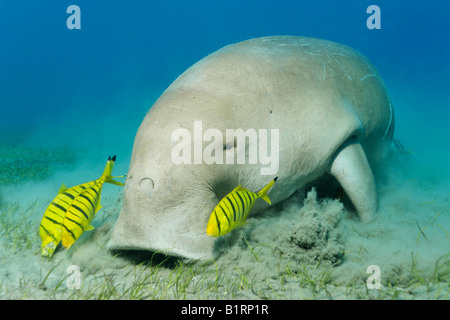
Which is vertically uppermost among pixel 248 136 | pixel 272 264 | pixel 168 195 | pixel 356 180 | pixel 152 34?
pixel 152 34

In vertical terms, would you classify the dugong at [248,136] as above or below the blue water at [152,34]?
below

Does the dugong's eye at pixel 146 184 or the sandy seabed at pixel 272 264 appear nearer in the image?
the sandy seabed at pixel 272 264

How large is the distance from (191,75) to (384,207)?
294cm

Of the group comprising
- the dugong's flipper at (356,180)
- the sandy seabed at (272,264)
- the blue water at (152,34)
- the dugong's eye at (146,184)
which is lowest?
the sandy seabed at (272,264)

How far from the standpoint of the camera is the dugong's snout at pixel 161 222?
7.20 ft

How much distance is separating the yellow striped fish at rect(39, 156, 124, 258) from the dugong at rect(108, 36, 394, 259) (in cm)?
32

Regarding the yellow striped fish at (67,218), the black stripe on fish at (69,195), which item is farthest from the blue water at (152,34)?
the yellow striped fish at (67,218)

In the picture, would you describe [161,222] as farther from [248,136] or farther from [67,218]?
[248,136]

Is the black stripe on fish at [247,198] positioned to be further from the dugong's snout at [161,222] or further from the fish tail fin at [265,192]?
the dugong's snout at [161,222]

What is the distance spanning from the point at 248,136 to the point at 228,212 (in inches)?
33.0

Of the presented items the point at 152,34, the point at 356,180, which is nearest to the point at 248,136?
the point at 356,180

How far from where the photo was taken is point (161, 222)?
2.21 metres

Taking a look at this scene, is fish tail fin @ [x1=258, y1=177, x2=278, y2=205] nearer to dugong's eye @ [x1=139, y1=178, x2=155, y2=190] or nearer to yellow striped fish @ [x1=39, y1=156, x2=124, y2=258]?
dugong's eye @ [x1=139, y1=178, x2=155, y2=190]

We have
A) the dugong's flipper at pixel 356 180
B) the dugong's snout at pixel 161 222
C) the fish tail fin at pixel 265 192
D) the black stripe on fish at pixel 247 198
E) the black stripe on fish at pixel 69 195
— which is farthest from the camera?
the dugong's flipper at pixel 356 180
